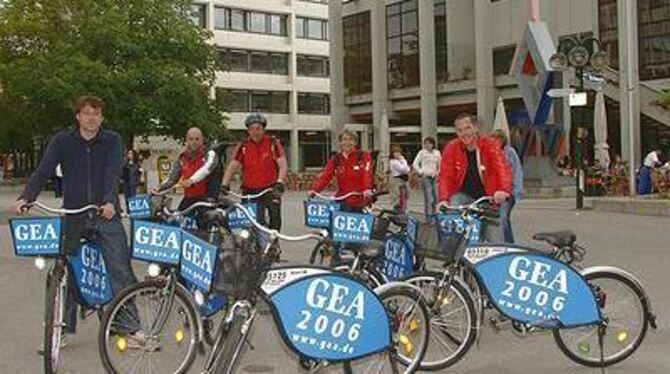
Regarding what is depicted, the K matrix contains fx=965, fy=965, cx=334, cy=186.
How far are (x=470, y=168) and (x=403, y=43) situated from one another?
43.2m

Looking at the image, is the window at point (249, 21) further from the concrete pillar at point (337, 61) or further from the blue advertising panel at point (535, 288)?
the blue advertising panel at point (535, 288)

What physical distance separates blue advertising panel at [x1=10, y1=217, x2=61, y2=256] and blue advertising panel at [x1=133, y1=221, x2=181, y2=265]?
1.62 ft

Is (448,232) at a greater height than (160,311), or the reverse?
(448,232)

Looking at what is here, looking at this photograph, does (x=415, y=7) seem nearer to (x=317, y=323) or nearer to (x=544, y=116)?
(x=544, y=116)

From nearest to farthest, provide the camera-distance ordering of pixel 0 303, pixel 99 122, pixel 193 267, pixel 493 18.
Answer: pixel 193 267
pixel 99 122
pixel 0 303
pixel 493 18

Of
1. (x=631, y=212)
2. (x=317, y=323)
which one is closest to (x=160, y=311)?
(x=317, y=323)

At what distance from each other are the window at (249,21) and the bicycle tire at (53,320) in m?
64.4

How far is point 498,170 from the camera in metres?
7.91

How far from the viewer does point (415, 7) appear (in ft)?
163

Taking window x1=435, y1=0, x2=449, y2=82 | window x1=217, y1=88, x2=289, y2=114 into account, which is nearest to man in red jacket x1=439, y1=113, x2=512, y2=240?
window x1=435, y1=0, x2=449, y2=82

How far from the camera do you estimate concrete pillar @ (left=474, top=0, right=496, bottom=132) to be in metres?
44.8

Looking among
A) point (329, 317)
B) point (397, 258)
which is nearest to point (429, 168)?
point (397, 258)

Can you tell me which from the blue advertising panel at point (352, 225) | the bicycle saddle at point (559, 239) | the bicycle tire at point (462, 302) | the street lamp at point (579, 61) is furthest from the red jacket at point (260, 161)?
the street lamp at point (579, 61)

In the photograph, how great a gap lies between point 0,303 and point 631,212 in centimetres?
1461
